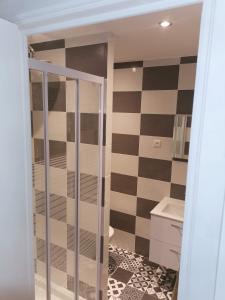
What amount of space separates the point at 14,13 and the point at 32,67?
1.25 feet

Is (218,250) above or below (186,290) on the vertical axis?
above

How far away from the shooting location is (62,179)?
1764 mm

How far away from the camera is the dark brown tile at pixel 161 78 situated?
223 cm

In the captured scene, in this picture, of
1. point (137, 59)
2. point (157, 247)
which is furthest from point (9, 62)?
point (157, 247)

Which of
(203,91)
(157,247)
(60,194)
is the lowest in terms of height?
(157,247)

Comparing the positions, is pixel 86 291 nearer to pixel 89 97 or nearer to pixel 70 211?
pixel 70 211

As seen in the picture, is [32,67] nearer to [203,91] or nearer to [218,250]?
[203,91]

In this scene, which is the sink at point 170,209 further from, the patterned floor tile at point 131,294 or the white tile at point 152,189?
the patterned floor tile at point 131,294

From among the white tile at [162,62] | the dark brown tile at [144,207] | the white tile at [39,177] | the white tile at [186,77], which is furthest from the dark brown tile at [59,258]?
the white tile at [162,62]

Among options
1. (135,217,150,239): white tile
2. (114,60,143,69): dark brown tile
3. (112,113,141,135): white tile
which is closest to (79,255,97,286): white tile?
(135,217,150,239): white tile

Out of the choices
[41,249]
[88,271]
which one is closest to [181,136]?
[88,271]

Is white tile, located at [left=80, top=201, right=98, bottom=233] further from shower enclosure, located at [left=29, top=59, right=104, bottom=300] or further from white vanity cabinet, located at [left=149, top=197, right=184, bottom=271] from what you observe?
white vanity cabinet, located at [left=149, top=197, right=184, bottom=271]

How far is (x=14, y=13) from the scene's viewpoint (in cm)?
69

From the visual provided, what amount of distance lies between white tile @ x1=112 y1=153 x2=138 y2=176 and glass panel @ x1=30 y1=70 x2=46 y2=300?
1.23 metres
